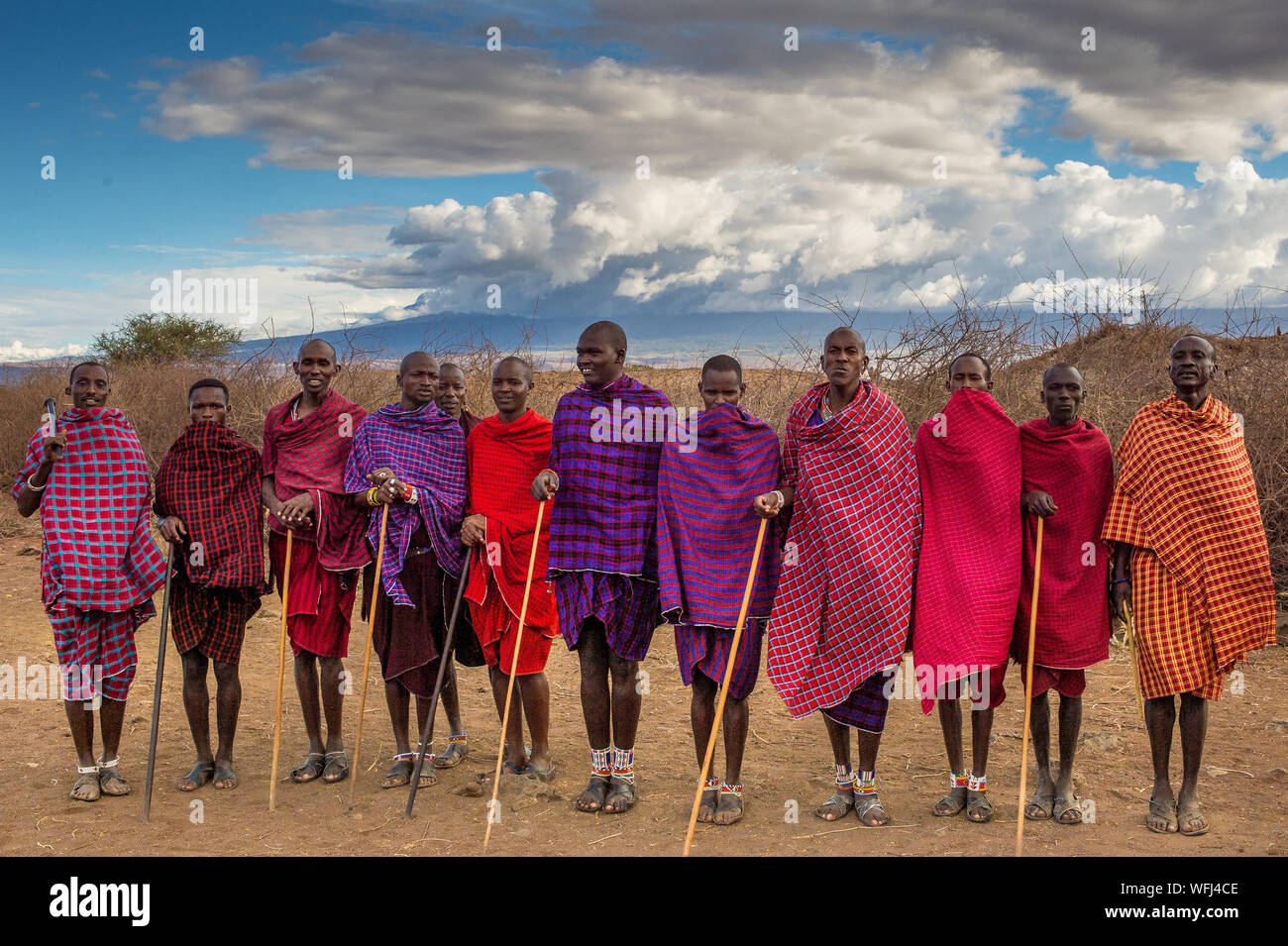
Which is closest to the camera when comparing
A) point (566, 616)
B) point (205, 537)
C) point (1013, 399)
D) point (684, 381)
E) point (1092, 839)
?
point (1092, 839)

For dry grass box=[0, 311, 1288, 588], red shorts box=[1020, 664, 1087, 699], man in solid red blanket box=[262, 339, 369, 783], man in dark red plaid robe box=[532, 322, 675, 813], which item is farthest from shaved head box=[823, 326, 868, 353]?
dry grass box=[0, 311, 1288, 588]

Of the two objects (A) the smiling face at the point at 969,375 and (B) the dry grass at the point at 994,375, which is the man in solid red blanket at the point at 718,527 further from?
(B) the dry grass at the point at 994,375

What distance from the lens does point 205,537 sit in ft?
16.7

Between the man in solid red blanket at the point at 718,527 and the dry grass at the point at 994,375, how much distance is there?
4856 mm

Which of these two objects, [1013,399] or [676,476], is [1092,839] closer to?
[676,476]

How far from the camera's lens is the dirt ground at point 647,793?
14.6ft

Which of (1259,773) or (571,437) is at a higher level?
(571,437)

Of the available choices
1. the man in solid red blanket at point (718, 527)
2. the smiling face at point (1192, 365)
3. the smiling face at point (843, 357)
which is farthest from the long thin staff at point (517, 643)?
the smiling face at point (1192, 365)

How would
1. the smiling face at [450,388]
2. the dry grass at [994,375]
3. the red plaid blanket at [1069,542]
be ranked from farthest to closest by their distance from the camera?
the dry grass at [994,375], the smiling face at [450,388], the red plaid blanket at [1069,542]

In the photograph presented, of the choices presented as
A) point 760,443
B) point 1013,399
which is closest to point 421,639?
point 760,443

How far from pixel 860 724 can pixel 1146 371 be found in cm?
658

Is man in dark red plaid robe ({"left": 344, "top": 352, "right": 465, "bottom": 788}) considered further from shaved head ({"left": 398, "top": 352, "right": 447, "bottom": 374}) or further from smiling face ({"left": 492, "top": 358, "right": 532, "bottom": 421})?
smiling face ({"left": 492, "top": 358, "right": 532, "bottom": 421})

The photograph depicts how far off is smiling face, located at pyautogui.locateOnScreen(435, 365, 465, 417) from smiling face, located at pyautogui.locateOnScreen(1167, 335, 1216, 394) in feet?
10.8

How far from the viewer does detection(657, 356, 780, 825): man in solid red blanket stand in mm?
4645
